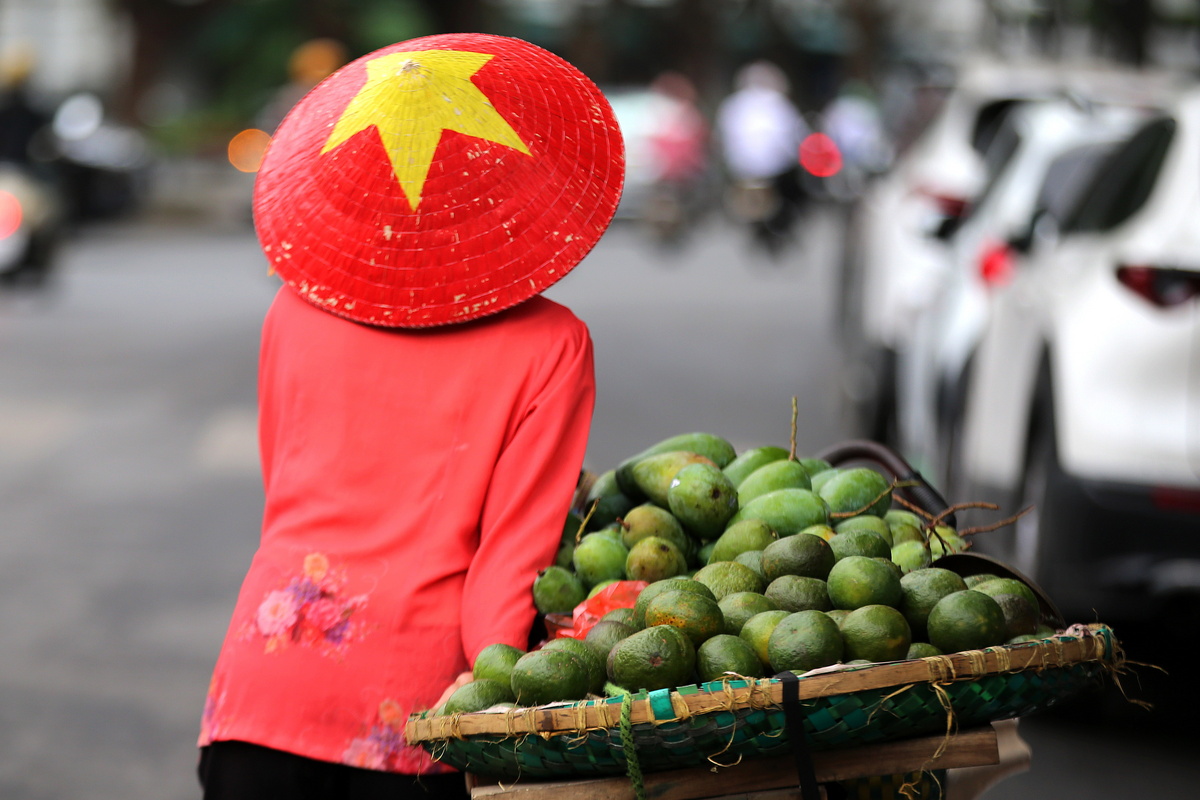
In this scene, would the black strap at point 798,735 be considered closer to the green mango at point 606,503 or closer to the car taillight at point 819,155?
the green mango at point 606,503

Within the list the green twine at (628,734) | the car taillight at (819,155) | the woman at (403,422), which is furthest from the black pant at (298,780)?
the car taillight at (819,155)

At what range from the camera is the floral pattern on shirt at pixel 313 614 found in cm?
208

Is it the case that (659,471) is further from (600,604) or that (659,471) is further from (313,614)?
(313,614)

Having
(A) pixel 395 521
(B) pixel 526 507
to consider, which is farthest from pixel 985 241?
(A) pixel 395 521

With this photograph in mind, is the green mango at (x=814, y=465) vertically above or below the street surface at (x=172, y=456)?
above

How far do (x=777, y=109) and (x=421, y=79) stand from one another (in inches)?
648

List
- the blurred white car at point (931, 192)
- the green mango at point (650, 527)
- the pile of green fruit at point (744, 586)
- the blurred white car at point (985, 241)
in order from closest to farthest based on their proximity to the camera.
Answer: the pile of green fruit at point (744, 586) < the green mango at point (650, 527) < the blurred white car at point (985, 241) < the blurred white car at point (931, 192)

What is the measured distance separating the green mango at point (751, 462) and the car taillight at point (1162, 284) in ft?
6.67

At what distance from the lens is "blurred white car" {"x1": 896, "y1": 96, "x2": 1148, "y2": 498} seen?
5594mm

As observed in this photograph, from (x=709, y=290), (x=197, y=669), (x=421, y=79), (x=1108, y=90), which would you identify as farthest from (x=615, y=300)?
(x=421, y=79)

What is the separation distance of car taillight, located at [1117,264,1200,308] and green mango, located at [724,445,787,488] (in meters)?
2.03

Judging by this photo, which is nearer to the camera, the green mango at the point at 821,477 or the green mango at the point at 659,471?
the green mango at the point at 659,471

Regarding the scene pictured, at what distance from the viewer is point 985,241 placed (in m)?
5.80

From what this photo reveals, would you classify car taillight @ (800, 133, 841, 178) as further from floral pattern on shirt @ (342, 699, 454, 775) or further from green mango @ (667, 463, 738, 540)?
floral pattern on shirt @ (342, 699, 454, 775)
